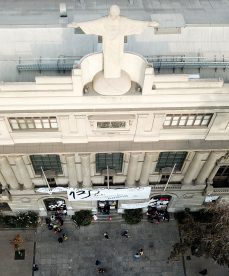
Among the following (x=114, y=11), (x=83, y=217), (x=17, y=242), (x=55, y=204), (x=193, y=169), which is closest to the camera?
(x=114, y=11)

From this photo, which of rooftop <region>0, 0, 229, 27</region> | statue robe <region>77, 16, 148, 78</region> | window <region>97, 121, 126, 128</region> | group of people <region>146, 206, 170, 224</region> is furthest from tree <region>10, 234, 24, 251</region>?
statue robe <region>77, 16, 148, 78</region>

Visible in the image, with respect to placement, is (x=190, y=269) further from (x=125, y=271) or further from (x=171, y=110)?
(x=171, y=110)

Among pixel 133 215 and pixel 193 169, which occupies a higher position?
pixel 193 169

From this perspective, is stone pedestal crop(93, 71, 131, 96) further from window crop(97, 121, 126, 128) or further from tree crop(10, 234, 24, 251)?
tree crop(10, 234, 24, 251)

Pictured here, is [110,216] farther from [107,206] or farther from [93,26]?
[93,26]

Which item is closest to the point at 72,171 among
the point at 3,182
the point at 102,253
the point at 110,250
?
the point at 3,182

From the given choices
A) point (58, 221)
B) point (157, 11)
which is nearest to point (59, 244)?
point (58, 221)

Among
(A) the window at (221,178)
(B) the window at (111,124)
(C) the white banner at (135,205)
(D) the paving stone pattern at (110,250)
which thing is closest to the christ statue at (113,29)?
(B) the window at (111,124)
